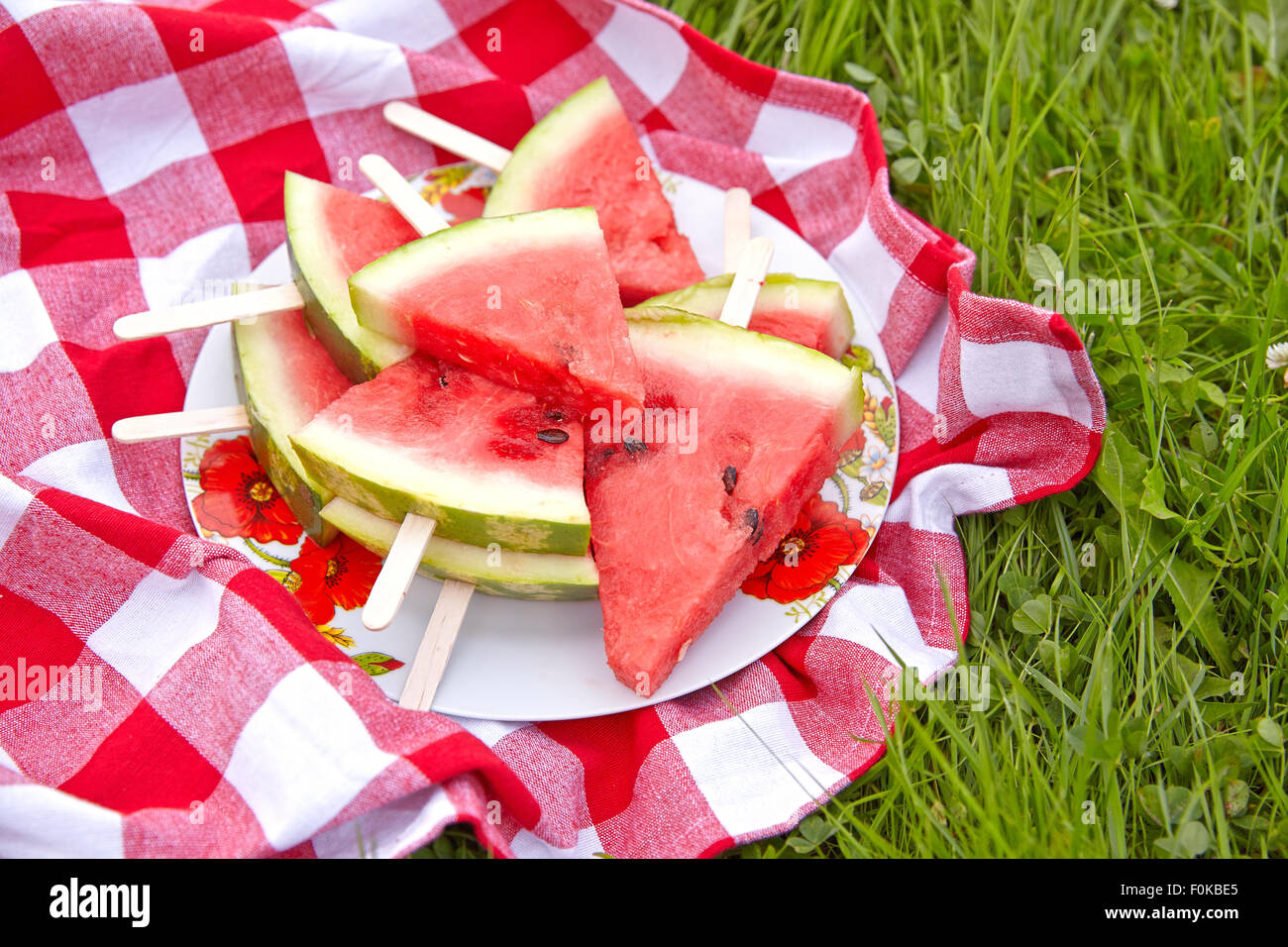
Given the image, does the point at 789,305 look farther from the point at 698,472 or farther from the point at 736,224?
the point at 698,472

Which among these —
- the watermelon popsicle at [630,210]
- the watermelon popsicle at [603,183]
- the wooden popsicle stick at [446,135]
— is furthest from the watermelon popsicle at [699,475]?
the wooden popsicle stick at [446,135]

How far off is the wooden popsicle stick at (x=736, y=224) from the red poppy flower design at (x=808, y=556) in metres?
0.85

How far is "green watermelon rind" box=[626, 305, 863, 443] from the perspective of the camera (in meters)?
2.76

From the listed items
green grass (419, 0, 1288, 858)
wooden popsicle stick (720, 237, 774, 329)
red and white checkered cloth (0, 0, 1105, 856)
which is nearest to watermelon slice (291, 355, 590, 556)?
red and white checkered cloth (0, 0, 1105, 856)

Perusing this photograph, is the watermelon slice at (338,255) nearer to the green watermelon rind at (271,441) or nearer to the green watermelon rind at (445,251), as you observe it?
the green watermelon rind at (445,251)

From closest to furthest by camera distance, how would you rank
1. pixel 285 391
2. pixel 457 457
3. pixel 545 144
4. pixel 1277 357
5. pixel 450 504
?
pixel 450 504
pixel 457 457
pixel 285 391
pixel 1277 357
pixel 545 144

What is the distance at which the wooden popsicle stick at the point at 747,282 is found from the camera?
9.76 ft

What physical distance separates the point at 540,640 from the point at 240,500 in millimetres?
939

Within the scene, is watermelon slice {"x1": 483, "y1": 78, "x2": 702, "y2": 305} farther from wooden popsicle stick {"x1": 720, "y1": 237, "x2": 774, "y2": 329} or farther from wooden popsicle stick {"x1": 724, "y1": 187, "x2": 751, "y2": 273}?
wooden popsicle stick {"x1": 720, "y1": 237, "x2": 774, "y2": 329}

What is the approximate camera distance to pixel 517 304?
278 cm

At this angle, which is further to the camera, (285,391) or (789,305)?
(789,305)

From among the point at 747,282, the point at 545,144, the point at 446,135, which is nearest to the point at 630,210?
the point at 545,144

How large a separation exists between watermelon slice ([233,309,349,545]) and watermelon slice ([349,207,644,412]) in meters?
0.28
